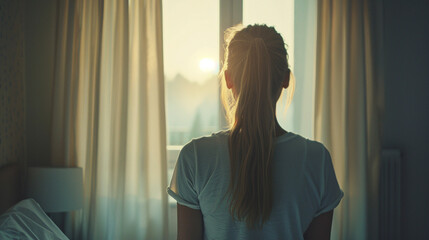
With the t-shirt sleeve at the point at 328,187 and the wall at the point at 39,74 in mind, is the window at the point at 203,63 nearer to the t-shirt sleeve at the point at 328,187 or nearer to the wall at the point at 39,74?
the wall at the point at 39,74

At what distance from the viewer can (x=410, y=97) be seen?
2.50m

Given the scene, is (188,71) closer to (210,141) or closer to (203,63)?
(203,63)

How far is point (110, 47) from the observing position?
2.39 meters

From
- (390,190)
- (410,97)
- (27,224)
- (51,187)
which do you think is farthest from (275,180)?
(410,97)

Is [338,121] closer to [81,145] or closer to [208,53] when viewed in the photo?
[208,53]

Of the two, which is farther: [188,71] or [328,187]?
[188,71]

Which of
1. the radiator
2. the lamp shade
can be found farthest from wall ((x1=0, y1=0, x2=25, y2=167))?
the radiator

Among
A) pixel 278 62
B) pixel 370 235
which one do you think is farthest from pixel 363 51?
pixel 278 62

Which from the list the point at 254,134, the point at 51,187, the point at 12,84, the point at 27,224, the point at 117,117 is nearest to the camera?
the point at 254,134

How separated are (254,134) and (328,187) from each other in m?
0.24

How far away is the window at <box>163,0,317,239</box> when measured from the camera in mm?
2449

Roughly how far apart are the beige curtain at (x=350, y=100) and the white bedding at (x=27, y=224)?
180 centimetres

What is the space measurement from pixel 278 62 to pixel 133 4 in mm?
1884

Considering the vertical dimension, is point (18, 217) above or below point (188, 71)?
below
